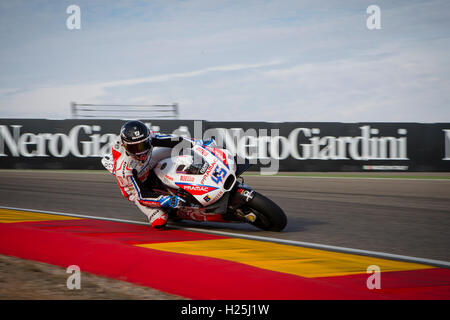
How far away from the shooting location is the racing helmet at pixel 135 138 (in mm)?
5602

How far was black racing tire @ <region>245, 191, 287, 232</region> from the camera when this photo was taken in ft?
18.5

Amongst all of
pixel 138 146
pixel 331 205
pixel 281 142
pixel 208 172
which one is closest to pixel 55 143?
pixel 281 142

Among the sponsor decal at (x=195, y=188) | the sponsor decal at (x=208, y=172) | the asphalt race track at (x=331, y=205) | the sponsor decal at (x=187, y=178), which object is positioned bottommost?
the asphalt race track at (x=331, y=205)

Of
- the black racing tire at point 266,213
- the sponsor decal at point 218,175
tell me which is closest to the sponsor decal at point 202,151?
the sponsor decal at point 218,175

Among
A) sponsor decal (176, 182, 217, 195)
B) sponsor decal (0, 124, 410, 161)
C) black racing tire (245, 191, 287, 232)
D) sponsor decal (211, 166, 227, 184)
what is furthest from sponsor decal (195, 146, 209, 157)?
sponsor decal (0, 124, 410, 161)

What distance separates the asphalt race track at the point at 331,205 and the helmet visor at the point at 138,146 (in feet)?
4.29

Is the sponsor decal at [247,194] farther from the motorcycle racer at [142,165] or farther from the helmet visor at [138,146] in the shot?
the helmet visor at [138,146]

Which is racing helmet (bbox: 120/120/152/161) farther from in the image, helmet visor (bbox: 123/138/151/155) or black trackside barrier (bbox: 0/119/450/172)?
black trackside barrier (bbox: 0/119/450/172)

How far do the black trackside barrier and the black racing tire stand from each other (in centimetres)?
954

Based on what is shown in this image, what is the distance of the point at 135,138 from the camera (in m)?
5.59

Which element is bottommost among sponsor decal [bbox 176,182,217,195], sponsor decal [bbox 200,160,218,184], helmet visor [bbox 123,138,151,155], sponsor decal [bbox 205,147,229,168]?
sponsor decal [bbox 176,182,217,195]
